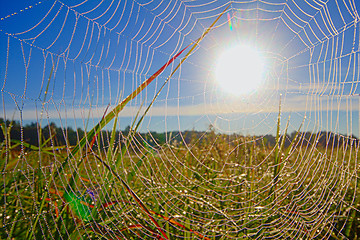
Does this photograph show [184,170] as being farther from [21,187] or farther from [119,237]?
[21,187]

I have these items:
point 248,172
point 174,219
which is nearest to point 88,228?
point 174,219

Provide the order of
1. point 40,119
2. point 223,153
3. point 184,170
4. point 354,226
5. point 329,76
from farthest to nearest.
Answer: point 223,153 → point 184,170 → point 354,226 → point 329,76 → point 40,119

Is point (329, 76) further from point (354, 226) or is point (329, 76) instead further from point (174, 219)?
point (174, 219)

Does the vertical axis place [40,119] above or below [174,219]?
above

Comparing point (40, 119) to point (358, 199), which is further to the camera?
point (358, 199)

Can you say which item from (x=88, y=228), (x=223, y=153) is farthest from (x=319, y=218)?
(x=88, y=228)

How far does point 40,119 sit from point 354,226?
1.92 metres

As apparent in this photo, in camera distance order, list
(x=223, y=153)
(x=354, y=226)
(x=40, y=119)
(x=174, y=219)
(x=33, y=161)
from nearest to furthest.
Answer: (x=40, y=119) < (x=174, y=219) < (x=354, y=226) < (x=33, y=161) < (x=223, y=153)

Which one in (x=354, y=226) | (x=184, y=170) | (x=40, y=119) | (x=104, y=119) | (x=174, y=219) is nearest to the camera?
(x=40, y=119)

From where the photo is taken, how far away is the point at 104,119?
1187 mm

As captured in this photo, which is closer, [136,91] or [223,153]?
[136,91]

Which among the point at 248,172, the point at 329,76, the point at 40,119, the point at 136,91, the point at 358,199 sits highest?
the point at 329,76

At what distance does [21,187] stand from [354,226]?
214 cm

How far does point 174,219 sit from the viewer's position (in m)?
1.49
